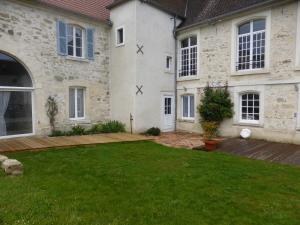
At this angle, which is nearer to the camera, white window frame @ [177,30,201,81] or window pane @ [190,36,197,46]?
white window frame @ [177,30,201,81]

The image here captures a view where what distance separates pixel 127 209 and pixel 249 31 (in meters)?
9.02

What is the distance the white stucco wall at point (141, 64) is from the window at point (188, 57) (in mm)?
700

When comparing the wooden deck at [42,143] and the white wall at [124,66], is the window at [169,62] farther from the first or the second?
the wooden deck at [42,143]

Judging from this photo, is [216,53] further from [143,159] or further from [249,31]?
[143,159]

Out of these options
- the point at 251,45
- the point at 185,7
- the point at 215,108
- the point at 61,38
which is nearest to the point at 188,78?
the point at 215,108

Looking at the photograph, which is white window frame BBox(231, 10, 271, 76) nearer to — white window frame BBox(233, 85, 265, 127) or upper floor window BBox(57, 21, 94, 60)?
white window frame BBox(233, 85, 265, 127)

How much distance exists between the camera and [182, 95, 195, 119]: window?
1246 centimetres

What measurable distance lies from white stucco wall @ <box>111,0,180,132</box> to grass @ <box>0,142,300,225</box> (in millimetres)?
4840

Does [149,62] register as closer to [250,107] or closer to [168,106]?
[168,106]

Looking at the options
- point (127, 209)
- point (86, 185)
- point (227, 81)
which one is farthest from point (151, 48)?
point (127, 209)

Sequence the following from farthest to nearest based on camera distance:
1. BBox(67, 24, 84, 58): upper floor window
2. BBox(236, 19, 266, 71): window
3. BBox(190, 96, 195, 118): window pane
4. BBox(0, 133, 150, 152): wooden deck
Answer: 1. BBox(190, 96, 195, 118): window pane
2. BBox(67, 24, 84, 58): upper floor window
3. BBox(236, 19, 266, 71): window
4. BBox(0, 133, 150, 152): wooden deck

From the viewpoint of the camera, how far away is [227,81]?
35.0 ft

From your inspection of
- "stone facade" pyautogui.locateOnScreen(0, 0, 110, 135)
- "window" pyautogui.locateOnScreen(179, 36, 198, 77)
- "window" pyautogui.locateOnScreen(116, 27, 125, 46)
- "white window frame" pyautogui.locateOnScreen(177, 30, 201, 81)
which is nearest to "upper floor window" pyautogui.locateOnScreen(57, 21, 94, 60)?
"stone facade" pyautogui.locateOnScreen(0, 0, 110, 135)

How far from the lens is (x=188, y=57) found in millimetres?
12492
